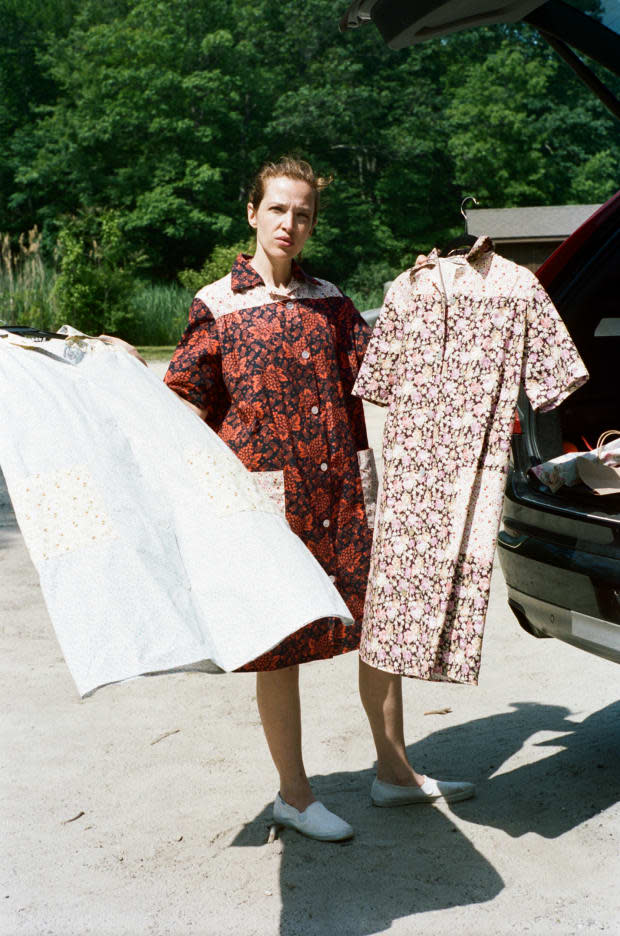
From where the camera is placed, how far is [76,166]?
3950 cm

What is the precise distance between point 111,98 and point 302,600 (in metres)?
41.7

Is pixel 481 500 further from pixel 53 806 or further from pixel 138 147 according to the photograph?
pixel 138 147

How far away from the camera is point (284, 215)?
295cm

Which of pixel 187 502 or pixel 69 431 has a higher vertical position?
pixel 69 431

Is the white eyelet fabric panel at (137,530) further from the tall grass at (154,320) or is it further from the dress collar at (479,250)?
the tall grass at (154,320)

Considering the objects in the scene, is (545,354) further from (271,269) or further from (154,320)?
(154,320)

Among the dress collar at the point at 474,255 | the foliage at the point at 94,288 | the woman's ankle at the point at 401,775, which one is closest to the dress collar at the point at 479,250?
the dress collar at the point at 474,255

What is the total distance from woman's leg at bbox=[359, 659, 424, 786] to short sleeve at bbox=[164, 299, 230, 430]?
0.87m

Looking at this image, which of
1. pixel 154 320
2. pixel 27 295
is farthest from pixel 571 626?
pixel 154 320

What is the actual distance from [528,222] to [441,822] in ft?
97.7

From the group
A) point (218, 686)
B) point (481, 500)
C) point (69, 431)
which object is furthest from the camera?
point (218, 686)

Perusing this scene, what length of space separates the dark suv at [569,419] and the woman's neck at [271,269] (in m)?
0.76

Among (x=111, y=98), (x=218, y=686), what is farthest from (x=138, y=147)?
(x=218, y=686)

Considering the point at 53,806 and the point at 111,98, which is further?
the point at 111,98
